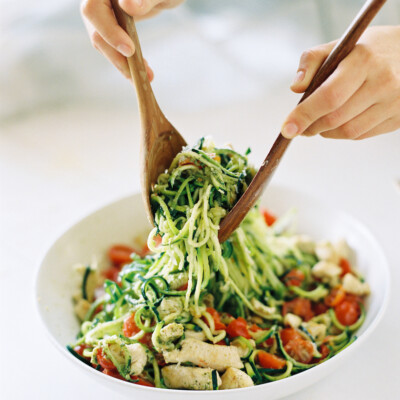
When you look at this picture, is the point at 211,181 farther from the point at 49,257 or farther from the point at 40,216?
the point at 40,216

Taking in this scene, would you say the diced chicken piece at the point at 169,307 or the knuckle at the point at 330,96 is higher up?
the knuckle at the point at 330,96

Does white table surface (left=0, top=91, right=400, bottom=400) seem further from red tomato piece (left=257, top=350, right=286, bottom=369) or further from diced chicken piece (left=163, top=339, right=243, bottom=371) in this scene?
diced chicken piece (left=163, top=339, right=243, bottom=371)

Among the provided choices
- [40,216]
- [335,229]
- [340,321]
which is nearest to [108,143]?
[40,216]

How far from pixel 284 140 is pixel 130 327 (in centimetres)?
90

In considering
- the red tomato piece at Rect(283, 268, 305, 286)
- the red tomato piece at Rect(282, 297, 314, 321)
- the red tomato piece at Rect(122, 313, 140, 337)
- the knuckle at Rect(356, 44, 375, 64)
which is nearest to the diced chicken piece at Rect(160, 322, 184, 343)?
→ the red tomato piece at Rect(122, 313, 140, 337)

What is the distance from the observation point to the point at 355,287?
2223mm

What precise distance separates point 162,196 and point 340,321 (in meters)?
0.95

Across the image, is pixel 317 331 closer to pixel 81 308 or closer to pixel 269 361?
pixel 269 361

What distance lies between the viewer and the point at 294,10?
4.26 m

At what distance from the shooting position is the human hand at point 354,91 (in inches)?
61.3

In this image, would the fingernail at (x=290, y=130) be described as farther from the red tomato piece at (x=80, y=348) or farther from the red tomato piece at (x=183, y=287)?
the red tomato piece at (x=80, y=348)

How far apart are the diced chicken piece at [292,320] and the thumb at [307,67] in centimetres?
93

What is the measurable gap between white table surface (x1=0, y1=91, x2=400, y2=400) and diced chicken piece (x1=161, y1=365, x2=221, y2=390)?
257 millimetres

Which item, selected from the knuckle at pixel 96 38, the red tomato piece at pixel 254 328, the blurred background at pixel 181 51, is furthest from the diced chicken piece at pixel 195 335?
the blurred background at pixel 181 51
